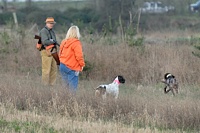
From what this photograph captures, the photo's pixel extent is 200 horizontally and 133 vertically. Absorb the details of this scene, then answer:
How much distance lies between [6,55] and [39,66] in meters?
1.62

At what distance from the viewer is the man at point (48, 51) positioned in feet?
39.4

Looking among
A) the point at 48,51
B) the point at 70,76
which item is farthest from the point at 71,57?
the point at 48,51

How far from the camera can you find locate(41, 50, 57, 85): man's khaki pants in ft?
40.8

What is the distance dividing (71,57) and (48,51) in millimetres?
1591

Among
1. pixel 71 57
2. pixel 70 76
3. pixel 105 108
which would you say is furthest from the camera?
pixel 70 76

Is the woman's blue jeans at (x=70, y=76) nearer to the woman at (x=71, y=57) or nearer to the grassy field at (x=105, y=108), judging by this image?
the woman at (x=71, y=57)

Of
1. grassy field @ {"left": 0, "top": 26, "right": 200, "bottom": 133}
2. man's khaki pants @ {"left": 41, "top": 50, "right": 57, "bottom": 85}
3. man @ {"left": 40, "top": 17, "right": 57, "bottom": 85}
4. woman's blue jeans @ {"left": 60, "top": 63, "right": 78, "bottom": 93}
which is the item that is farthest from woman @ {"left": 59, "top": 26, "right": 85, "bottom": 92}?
man's khaki pants @ {"left": 41, "top": 50, "right": 57, "bottom": 85}

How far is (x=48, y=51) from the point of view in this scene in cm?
1223

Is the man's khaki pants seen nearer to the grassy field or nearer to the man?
the man

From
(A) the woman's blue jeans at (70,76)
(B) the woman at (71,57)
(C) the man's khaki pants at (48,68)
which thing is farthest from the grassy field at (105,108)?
(C) the man's khaki pants at (48,68)

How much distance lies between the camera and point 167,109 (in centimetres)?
878

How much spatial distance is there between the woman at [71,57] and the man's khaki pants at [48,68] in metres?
1.50

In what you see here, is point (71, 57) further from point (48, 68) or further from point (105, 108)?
point (105, 108)

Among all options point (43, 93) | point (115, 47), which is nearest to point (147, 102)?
point (43, 93)
